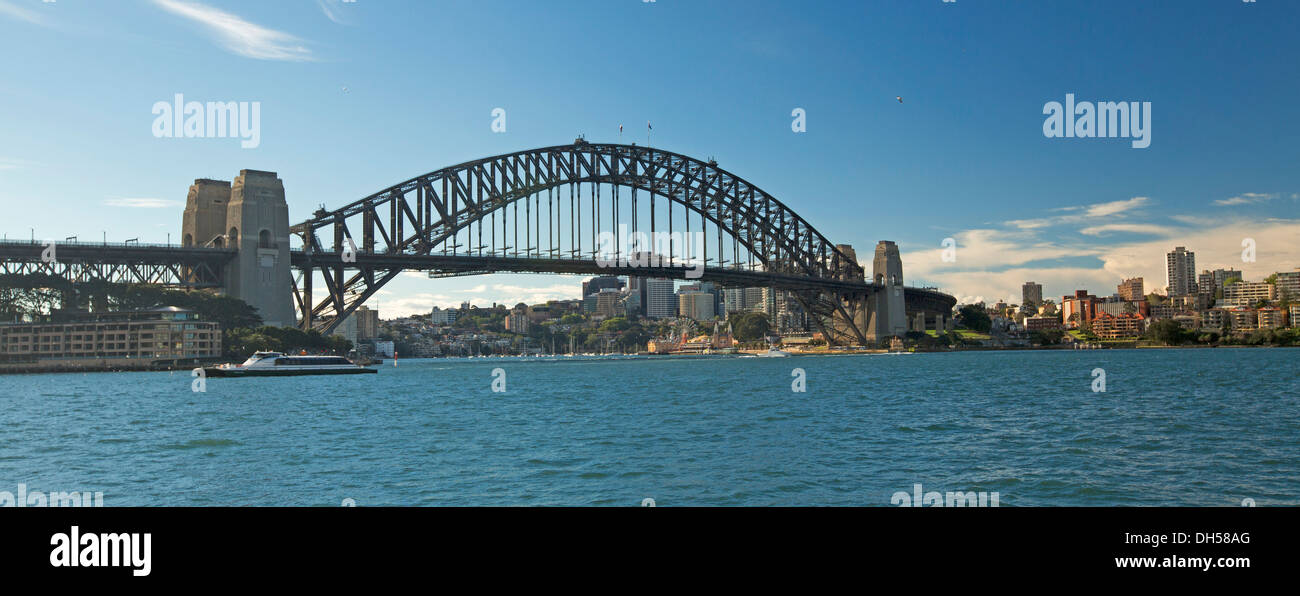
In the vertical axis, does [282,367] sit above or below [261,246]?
below

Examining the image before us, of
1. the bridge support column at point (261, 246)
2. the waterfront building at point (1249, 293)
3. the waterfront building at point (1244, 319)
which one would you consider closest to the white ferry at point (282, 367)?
the bridge support column at point (261, 246)

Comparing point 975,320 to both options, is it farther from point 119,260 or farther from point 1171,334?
point 119,260

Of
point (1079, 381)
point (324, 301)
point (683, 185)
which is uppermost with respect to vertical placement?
point (683, 185)

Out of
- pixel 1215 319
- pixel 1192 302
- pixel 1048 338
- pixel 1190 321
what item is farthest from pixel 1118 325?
pixel 1192 302

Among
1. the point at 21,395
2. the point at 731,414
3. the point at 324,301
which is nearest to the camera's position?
the point at 731,414

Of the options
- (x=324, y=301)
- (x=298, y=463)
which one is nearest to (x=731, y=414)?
(x=298, y=463)

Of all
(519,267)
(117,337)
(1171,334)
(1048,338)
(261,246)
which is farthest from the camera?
(1048,338)
